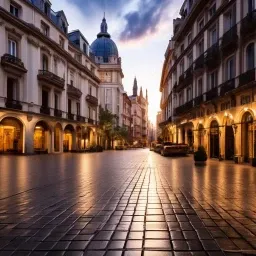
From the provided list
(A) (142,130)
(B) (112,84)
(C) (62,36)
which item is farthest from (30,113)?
(A) (142,130)

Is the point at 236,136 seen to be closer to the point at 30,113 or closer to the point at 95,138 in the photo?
the point at 30,113

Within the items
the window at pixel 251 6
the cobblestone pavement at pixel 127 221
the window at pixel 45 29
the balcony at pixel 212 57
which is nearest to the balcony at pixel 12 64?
the window at pixel 45 29

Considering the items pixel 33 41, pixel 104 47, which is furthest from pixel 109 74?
pixel 33 41

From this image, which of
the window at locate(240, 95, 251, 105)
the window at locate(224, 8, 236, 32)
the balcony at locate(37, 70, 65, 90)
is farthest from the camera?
the balcony at locate(37, 70, 65, 90)

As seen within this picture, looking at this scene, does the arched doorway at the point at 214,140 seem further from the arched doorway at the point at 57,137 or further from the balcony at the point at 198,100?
the arched doorway at the point at 57,137

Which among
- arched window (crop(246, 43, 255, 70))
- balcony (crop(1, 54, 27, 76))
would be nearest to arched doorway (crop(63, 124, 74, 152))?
balcony (crop(1, 54, 27, 76))

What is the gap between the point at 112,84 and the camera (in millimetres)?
67750

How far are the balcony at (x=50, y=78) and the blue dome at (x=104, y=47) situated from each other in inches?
1495

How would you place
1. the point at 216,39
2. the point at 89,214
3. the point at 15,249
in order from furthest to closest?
the point at 216,39
the point at 89,214
the point at 15,249

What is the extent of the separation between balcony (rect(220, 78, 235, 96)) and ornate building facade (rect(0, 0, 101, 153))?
1747 cm

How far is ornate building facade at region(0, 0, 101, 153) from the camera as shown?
86.9 ft

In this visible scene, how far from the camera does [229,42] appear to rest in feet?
62.6

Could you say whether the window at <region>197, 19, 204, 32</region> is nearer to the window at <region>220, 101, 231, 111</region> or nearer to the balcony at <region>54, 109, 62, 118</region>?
the window at <region>220, 101, 231, 111</region>

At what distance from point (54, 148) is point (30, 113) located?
736 centimetres
